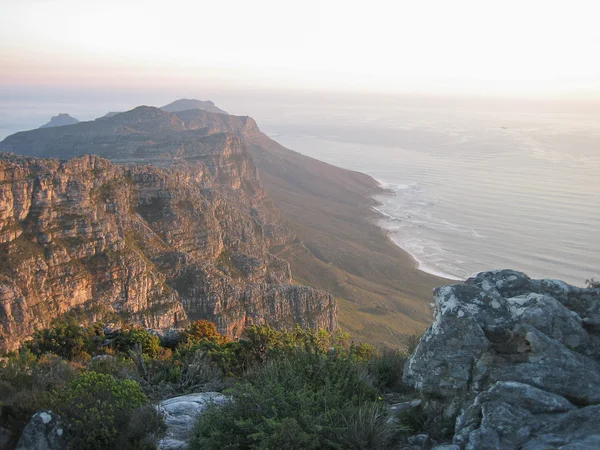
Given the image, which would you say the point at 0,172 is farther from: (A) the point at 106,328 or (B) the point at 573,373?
(B) the point at 573,373

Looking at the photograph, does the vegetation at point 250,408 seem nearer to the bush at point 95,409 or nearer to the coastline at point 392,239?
the bush at point 95,409

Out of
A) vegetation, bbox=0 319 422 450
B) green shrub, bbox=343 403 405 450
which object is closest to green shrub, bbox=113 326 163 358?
vegetation, bbox=0 319 422 450

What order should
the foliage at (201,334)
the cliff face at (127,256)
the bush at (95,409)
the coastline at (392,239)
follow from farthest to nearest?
the coastline at (392,239)
the cliff face at (127,256)
the foliage at (201,334)
the bush at (95,409)

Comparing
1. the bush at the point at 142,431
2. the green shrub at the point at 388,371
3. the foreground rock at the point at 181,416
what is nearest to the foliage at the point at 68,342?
the foreground rock at the point at 181,416

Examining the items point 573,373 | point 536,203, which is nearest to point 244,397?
point 573,373

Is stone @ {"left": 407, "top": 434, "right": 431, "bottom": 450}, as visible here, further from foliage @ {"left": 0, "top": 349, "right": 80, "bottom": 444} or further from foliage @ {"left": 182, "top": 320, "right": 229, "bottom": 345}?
foliage @ {"left": 182, "top": 320, "right": 229, "bottom": 345}
